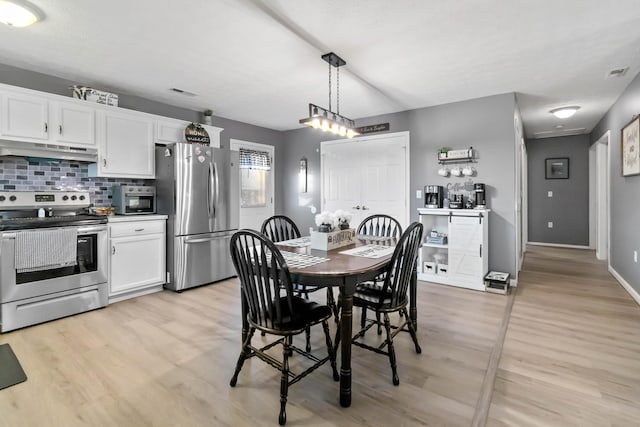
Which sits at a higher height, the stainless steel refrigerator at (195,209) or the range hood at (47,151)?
the range hood at (47,151)

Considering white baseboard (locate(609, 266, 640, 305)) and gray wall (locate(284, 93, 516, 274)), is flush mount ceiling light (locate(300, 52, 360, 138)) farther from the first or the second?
white baseboard (locate(609, 266, 640, 305))

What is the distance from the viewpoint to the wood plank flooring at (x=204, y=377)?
1.75 meters

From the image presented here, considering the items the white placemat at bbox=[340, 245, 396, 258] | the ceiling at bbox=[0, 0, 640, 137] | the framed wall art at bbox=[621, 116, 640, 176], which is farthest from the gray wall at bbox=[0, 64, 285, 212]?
the framed wall art at bbox=[621, 116, 640, 176]

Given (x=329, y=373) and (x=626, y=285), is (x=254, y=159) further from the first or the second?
(x=626, y=285)

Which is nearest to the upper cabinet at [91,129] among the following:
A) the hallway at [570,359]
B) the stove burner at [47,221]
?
the stove burner at [47,221]

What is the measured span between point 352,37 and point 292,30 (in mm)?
471

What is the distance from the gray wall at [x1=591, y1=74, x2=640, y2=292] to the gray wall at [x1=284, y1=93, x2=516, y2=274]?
1.12 metres

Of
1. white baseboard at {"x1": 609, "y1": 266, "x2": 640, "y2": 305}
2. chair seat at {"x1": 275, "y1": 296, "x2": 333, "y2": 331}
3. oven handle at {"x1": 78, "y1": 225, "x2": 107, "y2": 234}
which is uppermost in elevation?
oven handle at {"x1": 78, "y1": 225, "x2": 107, "y2": 234}

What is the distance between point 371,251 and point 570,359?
1.57 m

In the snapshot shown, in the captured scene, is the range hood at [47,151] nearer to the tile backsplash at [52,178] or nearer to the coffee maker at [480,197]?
the tile backsplash at [52,178]

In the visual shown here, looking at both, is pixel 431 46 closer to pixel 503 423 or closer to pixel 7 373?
pixel 503 423

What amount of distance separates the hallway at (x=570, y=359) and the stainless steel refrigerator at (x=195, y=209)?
3.33m

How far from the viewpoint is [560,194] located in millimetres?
7023

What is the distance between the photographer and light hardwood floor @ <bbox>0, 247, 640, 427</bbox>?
5.76 ft
